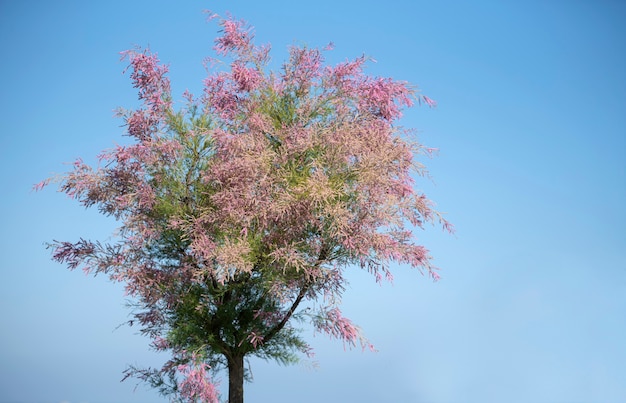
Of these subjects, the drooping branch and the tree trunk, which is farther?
the tree trunk

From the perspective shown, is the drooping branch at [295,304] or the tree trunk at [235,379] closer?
the drooping branch at [295,304]

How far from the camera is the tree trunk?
11039 mm

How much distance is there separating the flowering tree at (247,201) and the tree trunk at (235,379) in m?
0.02

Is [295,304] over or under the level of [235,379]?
over

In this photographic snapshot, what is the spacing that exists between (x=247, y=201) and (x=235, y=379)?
281 cm

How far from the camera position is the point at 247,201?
32.8ft

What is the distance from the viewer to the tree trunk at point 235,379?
1104cm

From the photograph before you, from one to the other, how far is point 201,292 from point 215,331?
60 centimetres

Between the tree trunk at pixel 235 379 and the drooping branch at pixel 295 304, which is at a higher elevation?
the drooping branch at pixel 295 304

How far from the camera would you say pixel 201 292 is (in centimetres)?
1098

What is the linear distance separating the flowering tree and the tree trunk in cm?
2

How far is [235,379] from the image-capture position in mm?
11125

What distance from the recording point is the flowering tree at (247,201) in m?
10.1

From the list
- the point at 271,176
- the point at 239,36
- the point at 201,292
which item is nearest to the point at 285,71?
the point at 239,36
